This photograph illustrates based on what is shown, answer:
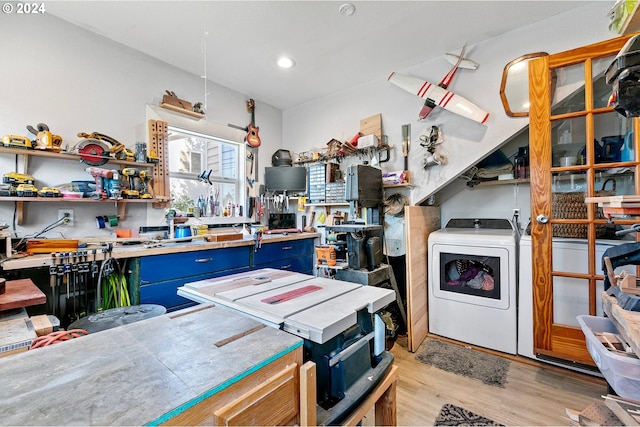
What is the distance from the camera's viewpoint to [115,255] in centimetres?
190

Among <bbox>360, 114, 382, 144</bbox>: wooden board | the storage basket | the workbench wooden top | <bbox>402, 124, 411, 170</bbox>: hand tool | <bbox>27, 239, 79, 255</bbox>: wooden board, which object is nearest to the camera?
the workbench wooden top

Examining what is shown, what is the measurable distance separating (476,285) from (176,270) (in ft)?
8.62

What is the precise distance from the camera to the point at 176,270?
2.21 m

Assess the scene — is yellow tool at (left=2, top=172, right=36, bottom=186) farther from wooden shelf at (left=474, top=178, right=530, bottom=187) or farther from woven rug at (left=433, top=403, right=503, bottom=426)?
wooden shelf at (left=474, top=178, right=530, bottom=187)

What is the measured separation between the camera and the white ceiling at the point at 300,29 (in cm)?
208

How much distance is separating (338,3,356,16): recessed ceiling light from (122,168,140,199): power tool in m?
2.21

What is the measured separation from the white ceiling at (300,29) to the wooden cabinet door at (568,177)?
0.60 meters

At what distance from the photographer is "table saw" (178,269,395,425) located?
892mm

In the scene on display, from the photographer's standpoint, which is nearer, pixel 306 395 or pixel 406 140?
pixel 306 395

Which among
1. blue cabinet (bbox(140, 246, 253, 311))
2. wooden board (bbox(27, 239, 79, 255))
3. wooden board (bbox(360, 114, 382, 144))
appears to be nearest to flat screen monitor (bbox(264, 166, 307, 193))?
wooden board (bbox(360, 114, 382, 144))

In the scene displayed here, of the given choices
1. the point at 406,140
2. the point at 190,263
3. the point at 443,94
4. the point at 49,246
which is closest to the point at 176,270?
the point at 190,263

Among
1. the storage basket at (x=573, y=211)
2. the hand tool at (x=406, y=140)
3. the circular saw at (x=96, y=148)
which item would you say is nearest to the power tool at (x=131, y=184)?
the circular saw at (x=96, y=148)

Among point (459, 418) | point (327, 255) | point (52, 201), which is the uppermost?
point (52, 201)

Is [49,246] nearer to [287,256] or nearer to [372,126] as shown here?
[287,256]
